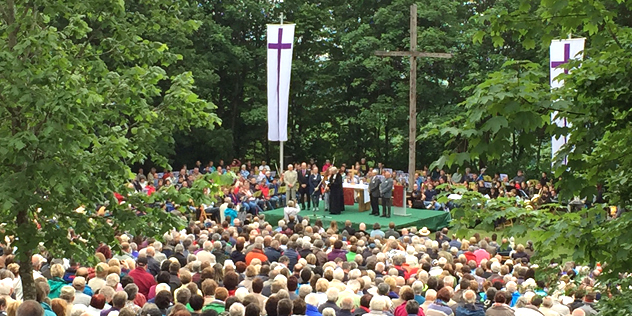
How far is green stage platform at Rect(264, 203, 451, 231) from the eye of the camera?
20.0 meters

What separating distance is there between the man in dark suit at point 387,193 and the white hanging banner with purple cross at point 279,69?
3305 millimetres

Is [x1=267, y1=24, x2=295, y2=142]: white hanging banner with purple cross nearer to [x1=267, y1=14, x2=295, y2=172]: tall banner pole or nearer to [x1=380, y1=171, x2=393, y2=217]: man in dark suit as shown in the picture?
[x1=267, y1=14, x2=295, y2=172]: tall banner pole

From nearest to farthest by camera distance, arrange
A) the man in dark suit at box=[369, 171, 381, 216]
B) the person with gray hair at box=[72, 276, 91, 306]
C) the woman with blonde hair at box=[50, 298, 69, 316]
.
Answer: the woman with blonde hair at box=[50, 298, 69, 316] < the person with gray hair at box=[72, 276, 91, 306] < the man in dark suit at box=[369, 171, 381, 216]

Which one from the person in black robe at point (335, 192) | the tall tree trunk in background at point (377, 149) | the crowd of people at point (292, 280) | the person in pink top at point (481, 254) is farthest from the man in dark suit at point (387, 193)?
the tall tree trunk in background at point (377, 149)

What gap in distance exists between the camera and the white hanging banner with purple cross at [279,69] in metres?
21.2

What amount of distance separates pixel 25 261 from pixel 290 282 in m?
2.97

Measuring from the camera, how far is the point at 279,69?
2131 centimetres

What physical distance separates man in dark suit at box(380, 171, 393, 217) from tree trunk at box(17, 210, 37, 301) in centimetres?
1353

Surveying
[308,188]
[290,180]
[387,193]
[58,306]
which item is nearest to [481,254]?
[387,193]

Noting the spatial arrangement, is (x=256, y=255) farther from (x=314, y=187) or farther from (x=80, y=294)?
(x=314, y=187)

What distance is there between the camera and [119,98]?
24.9 ft

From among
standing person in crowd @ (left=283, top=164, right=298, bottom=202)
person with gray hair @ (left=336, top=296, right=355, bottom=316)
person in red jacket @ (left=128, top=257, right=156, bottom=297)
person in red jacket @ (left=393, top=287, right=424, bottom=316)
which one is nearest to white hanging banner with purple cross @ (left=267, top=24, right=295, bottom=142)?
standing person in crowd @ (left=283, top=164, right=298, bottom=202)

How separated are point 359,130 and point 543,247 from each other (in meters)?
28.5

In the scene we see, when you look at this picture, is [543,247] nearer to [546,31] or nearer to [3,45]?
[546,31]
